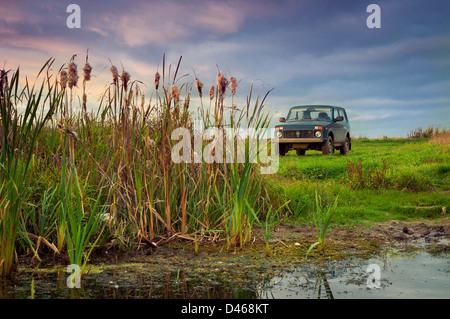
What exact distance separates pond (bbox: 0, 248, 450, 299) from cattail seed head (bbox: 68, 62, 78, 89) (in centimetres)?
184

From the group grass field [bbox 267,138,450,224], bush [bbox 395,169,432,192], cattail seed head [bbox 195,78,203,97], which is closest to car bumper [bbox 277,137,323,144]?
grass field [bbox 267,138,450,224]

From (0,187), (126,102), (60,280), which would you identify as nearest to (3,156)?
(0,187)

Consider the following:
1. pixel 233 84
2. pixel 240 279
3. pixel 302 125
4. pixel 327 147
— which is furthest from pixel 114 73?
pixel 327 147

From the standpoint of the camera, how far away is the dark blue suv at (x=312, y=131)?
15.0m

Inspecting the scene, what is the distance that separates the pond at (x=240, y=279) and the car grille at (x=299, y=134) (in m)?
11.2

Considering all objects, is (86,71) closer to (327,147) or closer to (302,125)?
(302,125)

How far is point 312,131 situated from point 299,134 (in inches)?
18.3

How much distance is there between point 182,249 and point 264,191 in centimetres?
189

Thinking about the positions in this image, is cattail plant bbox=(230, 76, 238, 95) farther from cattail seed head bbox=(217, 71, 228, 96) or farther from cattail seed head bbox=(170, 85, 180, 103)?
cattail seed head bbox=(170, 85, 180, 103)

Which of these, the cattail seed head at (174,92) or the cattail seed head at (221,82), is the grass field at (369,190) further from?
the cattail seed head at (174,92)

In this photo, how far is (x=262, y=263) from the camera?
3756mm

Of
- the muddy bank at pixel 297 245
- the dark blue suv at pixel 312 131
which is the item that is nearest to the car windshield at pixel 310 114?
the dark blue suv at pixel 312 131
